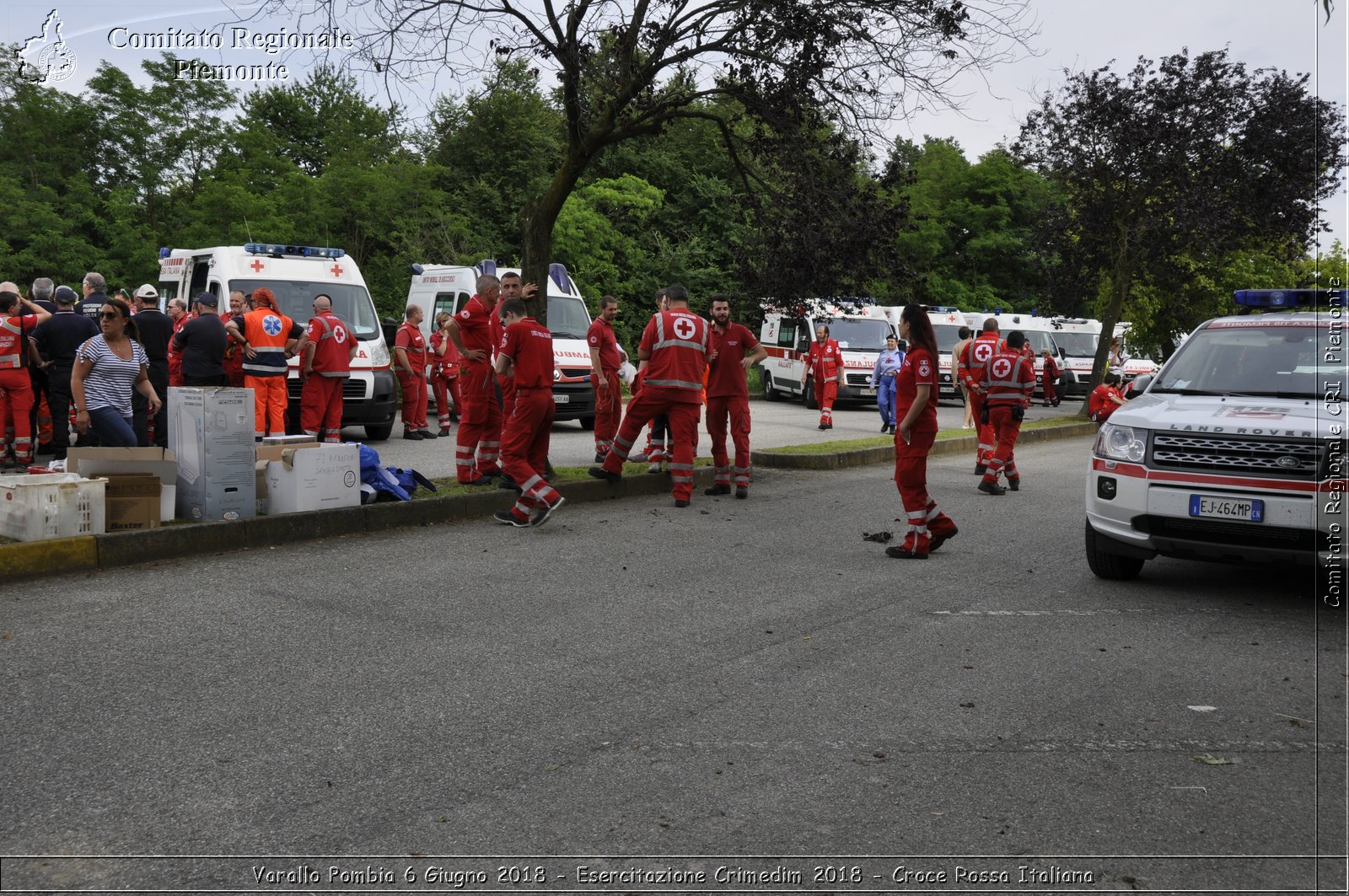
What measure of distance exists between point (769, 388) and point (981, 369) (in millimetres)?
18190

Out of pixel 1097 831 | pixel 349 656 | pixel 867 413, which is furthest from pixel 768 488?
pixel 867 413

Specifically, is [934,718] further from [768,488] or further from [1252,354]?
[768,488]

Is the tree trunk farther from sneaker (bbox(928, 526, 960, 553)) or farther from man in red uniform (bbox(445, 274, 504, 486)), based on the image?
sneaker (bbox(928, 526, 960, 553))

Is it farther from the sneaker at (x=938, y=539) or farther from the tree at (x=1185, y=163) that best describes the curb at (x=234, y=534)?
the tree at (x=1185, y=163)

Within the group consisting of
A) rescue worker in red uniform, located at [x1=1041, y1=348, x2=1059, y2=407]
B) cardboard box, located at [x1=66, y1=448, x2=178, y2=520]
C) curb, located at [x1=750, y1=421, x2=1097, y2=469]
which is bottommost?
curb, located at [x1=750, y1=421, x2=1097, y2=469]

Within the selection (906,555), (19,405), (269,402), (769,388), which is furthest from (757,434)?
(906,555)

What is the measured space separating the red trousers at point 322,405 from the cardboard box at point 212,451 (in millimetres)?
4787

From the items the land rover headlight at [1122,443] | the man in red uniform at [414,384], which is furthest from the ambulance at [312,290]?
the land rover headlight at [1122,443]

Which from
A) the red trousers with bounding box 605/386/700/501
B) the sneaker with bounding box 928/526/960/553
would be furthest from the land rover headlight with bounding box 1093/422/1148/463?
the red trousers with bounding box 605/386/700/501

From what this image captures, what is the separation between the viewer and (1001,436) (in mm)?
13055

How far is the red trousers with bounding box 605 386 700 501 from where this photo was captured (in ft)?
37.9

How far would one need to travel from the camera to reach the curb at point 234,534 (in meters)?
7.67

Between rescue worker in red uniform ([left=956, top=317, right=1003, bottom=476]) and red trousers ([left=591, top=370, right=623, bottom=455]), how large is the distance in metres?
4.11

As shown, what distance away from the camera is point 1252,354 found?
8305 mm
